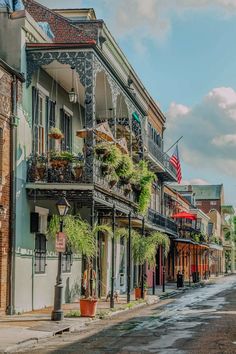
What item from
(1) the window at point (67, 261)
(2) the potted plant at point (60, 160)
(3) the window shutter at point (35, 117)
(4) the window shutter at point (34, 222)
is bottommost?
(1) the window at point (67, 261)

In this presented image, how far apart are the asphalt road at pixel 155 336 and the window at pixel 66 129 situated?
698 centimetres

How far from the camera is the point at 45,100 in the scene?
23719mm

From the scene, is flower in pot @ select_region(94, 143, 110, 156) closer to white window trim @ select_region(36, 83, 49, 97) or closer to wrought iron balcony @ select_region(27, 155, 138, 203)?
wrought iron balcony @ select_region(27, 155, 138, 203)

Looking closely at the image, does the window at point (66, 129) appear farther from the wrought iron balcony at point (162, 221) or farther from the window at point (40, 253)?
the wrought iron balcony at point (162, 221)

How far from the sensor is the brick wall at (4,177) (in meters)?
19.8

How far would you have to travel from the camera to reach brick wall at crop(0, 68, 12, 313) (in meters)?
19.8

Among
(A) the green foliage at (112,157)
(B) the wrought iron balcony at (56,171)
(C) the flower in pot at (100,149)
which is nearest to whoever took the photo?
(B) the wrought iron balcony at (56,171)

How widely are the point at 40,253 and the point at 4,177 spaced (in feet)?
12.7

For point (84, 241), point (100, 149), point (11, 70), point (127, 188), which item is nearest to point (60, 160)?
point (100, 149)

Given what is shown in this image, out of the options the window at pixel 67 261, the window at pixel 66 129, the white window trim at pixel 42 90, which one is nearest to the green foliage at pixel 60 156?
the white window trim at pixel 42 90

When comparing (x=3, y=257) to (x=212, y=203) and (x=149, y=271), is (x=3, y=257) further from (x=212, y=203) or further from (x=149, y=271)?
(x=212, y=203)

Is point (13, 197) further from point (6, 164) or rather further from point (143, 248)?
point (143, 248)

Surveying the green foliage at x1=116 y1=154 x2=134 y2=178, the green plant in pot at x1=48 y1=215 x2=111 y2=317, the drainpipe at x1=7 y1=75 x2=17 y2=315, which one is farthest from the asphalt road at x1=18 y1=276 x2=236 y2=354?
the green foliage at x1=116 y1=154 x2=134 y2=178

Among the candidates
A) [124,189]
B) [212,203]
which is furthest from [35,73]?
[212,203]
